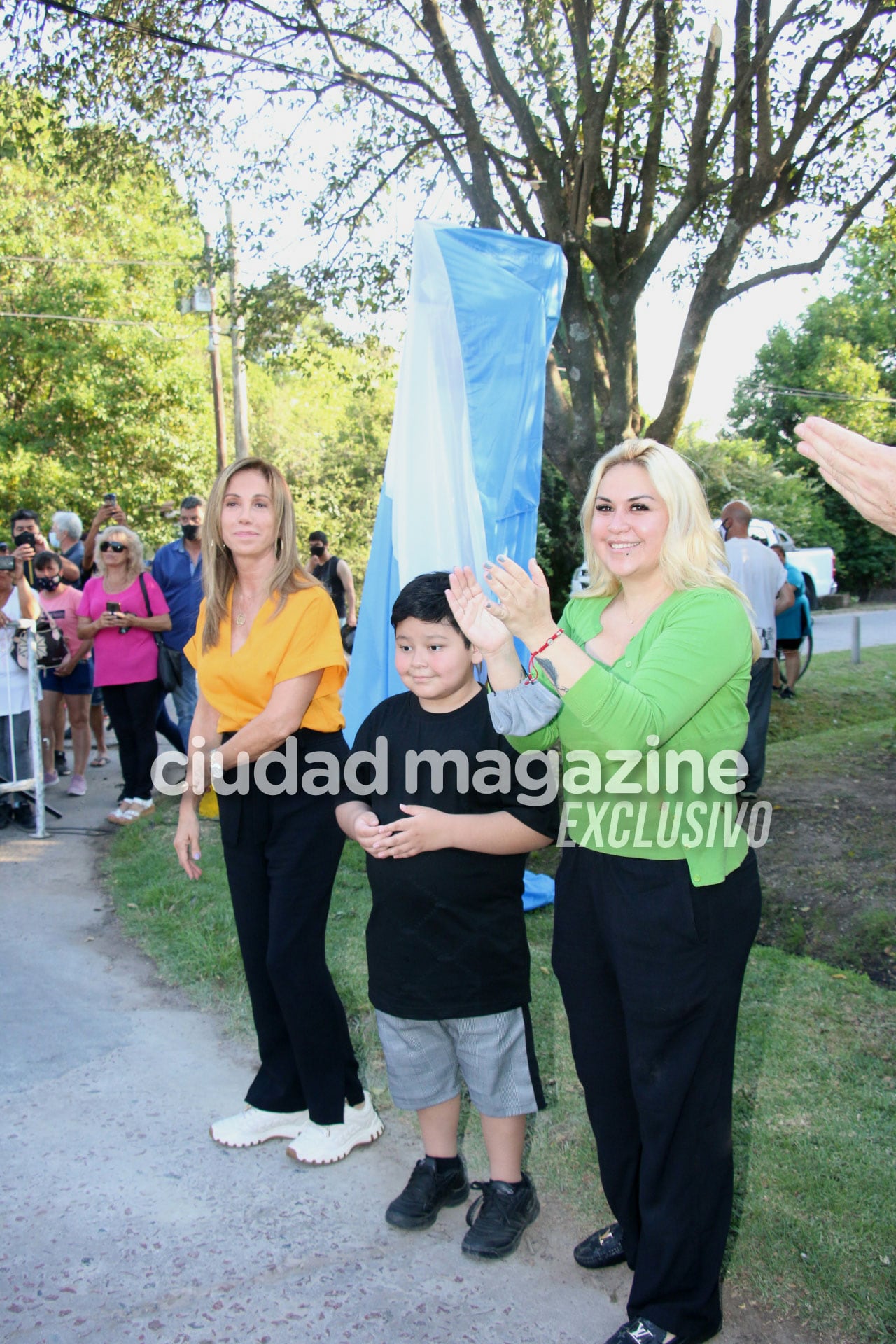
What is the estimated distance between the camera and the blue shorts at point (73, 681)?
8.41m

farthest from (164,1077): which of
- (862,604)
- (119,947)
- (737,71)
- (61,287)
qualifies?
(862,604)

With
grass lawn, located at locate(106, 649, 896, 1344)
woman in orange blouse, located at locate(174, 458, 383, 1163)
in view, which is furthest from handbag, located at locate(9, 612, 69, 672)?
woman in orange blouse, located at locate(174, 458, 383, 1163)

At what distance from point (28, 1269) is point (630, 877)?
185 cm

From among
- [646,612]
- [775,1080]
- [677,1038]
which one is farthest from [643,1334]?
[646,612]

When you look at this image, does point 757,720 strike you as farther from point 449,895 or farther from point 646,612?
point 646,612

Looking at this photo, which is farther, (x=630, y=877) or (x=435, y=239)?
(x=435, y=239)

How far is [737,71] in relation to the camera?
7.95 m

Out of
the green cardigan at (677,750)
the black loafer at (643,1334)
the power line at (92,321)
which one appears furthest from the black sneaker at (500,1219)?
the power line at (92,321)

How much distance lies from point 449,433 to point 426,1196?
2.91 m

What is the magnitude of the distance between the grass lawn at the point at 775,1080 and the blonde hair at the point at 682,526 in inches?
59.9

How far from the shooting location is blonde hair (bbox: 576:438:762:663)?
89.4 inches

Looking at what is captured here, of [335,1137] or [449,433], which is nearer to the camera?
[335,1137]

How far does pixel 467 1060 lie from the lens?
2805mm

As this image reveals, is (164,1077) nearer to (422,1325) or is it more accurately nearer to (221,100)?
(422,1325)
